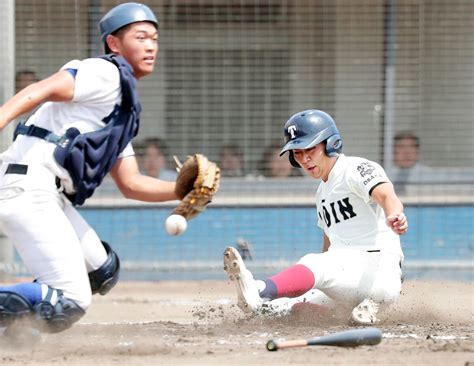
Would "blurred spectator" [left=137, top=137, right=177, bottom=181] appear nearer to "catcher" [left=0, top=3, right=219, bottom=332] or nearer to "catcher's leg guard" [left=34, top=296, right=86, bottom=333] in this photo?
"catcher" [left=0, top=3, right=219, bottom=332]

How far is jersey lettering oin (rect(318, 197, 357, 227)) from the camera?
6.01 meters

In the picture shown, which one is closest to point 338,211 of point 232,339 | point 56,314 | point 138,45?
point 232,339

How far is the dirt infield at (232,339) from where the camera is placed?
4777 millimetres

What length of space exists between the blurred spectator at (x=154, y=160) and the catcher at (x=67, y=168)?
522cm

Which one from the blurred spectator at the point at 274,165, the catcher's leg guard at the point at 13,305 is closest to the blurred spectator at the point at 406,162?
the blurred spectator at the point at 274,165

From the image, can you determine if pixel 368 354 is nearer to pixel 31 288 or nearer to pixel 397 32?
pixel 31 288

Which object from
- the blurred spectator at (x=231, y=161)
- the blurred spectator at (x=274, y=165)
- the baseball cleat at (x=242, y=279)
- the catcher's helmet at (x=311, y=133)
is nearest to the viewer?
the baseball cleat at (x=242, y=279)

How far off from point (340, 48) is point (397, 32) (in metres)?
0.91

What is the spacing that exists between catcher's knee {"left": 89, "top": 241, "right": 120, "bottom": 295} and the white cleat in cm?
139

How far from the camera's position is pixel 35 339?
16.4 ft

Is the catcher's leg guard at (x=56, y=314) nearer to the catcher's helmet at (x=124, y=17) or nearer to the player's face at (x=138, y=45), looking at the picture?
the player's face at (x=138, y=45)

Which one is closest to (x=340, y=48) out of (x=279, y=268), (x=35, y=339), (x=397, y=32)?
(x=397, y=32)

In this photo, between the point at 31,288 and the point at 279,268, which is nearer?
the point at 31,288

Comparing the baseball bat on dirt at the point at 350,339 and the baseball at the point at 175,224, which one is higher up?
the baseball at the point at 175,224
